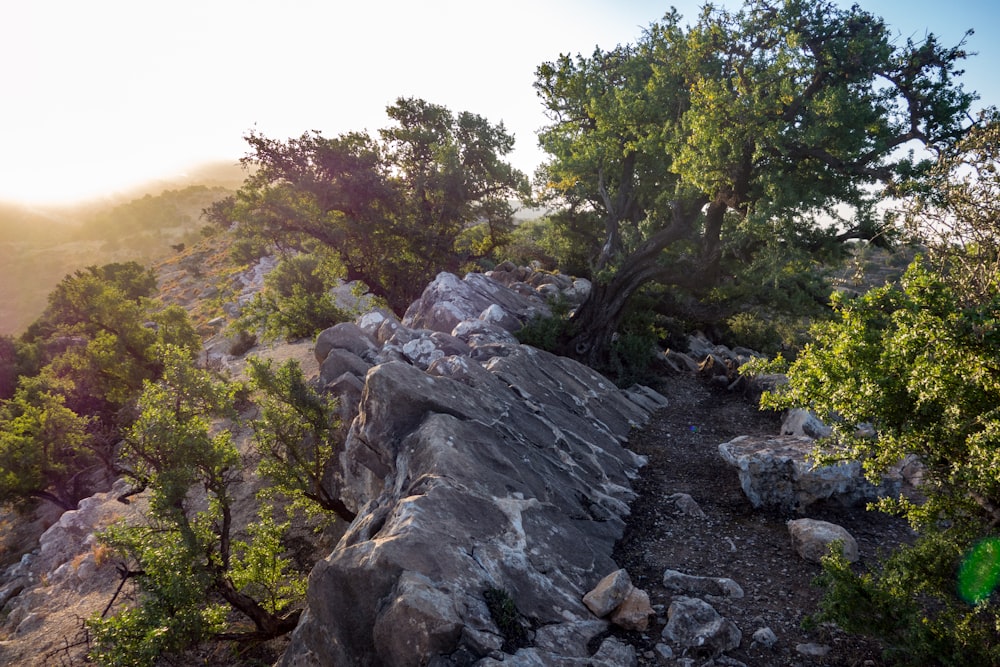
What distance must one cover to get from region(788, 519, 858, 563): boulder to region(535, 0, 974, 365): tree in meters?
11.1

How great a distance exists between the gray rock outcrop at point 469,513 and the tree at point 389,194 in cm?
1687

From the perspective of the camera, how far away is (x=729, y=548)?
41.7 feet

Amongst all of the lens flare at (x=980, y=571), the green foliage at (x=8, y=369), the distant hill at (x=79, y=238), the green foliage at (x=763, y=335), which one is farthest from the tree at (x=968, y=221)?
the distant hill at (x=79, y=238)

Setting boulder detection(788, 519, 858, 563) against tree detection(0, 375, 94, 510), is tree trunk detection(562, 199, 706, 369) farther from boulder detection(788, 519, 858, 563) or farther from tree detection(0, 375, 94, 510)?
tree detection(0, 375, 94, 510)

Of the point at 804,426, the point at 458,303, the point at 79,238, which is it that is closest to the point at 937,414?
the point at 804,426

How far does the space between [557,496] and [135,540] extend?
33.0ft

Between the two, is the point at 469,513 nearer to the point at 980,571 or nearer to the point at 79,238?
the point at 980,571

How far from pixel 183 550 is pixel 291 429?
455 centimetres

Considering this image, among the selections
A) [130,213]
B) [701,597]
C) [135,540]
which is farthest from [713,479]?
[130,213]

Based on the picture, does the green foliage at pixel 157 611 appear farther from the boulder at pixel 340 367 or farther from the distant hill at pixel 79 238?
the distant hill at pixel 79 238

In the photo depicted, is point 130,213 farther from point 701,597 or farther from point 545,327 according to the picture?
point 701,597

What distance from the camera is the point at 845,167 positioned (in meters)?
17.7

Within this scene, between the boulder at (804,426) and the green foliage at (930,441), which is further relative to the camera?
the boulder at (804,426)

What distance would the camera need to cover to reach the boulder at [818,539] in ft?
38.6
